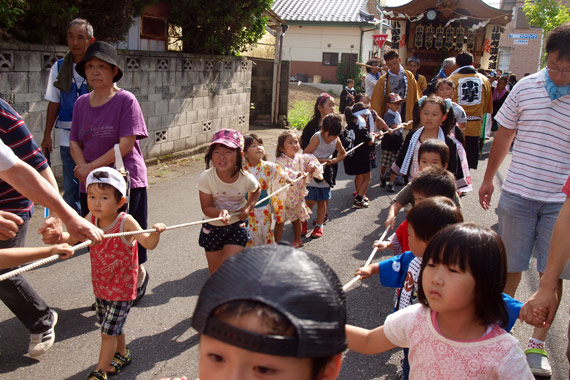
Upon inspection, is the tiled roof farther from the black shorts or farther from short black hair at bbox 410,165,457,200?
short black hair at bbox 410,165,457,200

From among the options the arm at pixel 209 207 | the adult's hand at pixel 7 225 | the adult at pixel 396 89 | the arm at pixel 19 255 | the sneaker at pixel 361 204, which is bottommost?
the sneaker at pixel 361 204

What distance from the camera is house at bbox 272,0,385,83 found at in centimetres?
3023

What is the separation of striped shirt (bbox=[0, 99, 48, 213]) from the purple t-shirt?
0.79 meters

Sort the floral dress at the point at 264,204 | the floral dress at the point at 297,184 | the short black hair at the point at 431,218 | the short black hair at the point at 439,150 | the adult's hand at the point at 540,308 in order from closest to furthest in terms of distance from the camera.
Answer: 1. the adult's hand at the point at 540,308
2. the short black hair at the point at 431,218
3. the short black hair at the point at 439,150
4. the floral dress at the point at 264,204
5. the floral dress at the point at 297,184

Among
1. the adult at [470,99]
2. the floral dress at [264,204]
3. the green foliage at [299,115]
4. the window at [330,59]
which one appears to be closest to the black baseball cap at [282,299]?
the floral dress at [264,204]

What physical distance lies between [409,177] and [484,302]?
10.0 ft

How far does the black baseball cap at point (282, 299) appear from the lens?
103 centimetres

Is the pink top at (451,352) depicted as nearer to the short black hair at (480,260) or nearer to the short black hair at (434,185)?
the short black hair at (480,260)

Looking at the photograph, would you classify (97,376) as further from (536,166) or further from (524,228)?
(536,166)

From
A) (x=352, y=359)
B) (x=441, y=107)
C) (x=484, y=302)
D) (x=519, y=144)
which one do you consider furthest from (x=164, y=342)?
(x=441, y=107)

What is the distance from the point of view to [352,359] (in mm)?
3746

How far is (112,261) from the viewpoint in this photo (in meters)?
3.35

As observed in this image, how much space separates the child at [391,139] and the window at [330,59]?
2294 cm

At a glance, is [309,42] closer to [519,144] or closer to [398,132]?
[398,132]
